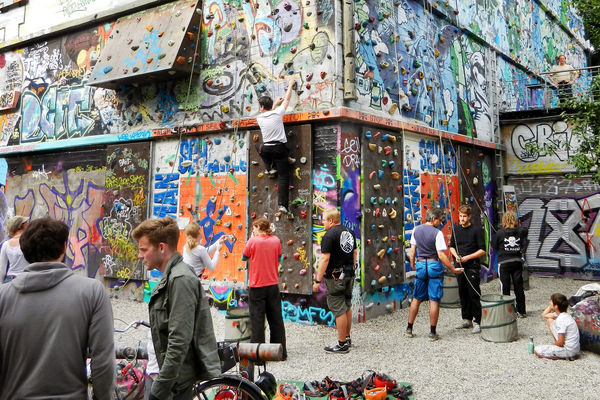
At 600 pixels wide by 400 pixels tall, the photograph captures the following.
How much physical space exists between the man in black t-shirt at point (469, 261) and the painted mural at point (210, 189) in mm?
4105

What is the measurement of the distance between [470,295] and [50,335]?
7.21m

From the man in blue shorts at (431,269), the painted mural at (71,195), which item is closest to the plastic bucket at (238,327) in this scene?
the man in blue shorts at (431,269)

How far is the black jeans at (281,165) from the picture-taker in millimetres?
8672

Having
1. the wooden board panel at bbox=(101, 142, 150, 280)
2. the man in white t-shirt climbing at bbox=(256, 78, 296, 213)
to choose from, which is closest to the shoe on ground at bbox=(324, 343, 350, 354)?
the man in white t-shirt climbing at bbox=(256, 78, 296, 213)

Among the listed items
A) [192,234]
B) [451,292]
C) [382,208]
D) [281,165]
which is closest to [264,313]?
[192,234]

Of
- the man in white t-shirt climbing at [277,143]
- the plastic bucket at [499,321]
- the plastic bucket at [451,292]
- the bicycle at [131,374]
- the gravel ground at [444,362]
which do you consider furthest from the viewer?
the plastic bucket at [451,292]

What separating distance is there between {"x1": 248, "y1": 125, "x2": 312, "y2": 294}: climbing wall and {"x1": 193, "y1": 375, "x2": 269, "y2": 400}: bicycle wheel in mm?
4813

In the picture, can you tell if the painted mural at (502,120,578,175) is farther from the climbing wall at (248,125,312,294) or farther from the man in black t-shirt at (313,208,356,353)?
the man in black t-shirt at (313,208,356,353)

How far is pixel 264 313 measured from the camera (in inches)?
262

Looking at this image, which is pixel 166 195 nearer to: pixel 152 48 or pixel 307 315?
pixel 152 48

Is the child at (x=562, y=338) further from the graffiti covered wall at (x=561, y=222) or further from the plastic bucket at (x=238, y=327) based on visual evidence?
the graffiti covered wall at (x=561, y=222)

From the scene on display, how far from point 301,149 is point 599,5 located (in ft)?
28.9

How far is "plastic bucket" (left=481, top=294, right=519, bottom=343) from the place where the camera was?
7.39m

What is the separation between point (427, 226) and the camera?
25.4 ft
